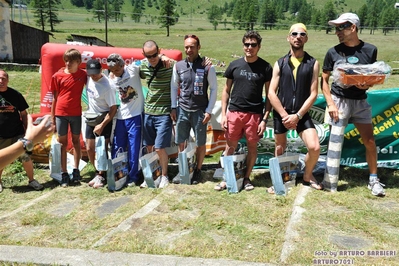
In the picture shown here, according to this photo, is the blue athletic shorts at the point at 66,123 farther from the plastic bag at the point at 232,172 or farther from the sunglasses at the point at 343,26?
the sunglasses at the point at 343,26

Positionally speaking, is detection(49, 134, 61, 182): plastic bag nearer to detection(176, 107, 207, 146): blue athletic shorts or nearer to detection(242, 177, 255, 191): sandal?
detection(176, 107, 207, 146): blue athletic shorts

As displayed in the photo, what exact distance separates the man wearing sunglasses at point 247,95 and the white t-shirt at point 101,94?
1.47 metres

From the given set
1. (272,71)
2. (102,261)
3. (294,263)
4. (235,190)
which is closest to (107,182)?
(235,190)

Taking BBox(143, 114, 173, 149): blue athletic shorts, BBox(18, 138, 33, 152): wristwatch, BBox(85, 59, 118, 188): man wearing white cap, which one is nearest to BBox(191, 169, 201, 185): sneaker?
BBox(143, 114, 173, 149): blue athletic shorts

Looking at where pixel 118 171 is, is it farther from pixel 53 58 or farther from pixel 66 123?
pixel 53 58

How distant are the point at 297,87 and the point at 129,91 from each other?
2.12 m

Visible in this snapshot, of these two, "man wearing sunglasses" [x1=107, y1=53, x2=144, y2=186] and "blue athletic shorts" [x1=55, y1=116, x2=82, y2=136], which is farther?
"blue athletic shorts" [x1=55, y1=116, x2=82, y2=136]

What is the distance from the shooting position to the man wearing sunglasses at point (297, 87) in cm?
451

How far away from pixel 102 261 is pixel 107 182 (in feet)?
6.96

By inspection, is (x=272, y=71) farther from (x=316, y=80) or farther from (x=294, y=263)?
(x=294, y=263)

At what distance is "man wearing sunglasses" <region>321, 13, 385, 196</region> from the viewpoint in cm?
446

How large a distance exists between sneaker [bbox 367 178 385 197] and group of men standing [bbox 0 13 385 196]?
11 millimetres

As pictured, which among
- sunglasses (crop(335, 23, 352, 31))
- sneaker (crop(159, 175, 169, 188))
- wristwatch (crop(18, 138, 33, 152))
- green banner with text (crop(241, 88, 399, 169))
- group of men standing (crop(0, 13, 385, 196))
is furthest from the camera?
green banner with text (crop(241, 88, 399, 169))

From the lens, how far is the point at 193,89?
16.3ft
